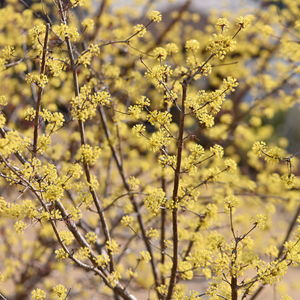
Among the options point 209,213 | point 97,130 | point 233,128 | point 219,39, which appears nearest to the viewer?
point 219,39

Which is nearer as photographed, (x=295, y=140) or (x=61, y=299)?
(x=61, y=299)

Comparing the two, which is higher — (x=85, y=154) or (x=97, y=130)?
(x=97, y=130)

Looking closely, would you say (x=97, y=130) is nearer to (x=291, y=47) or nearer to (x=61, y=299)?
(x=291, y=47)

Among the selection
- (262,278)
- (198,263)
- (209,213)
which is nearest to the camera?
(262,278)

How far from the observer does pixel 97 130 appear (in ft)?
18.1

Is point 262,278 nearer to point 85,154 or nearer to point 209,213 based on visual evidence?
point 209,213

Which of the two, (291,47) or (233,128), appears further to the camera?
(233,128)

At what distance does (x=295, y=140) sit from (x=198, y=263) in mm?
11580

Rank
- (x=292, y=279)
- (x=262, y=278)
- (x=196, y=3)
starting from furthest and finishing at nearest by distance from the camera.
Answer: (x=196, y=3) → (x=292, y=279) → (x=262, y=278)

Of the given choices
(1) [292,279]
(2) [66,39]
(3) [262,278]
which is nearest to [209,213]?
(3) [262,278]

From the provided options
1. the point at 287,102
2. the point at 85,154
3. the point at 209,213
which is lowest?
the point at 85,154

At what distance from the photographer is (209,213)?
3.50m

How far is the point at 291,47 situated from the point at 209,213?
87.1 inches

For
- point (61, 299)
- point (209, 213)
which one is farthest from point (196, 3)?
point (61, 299)
